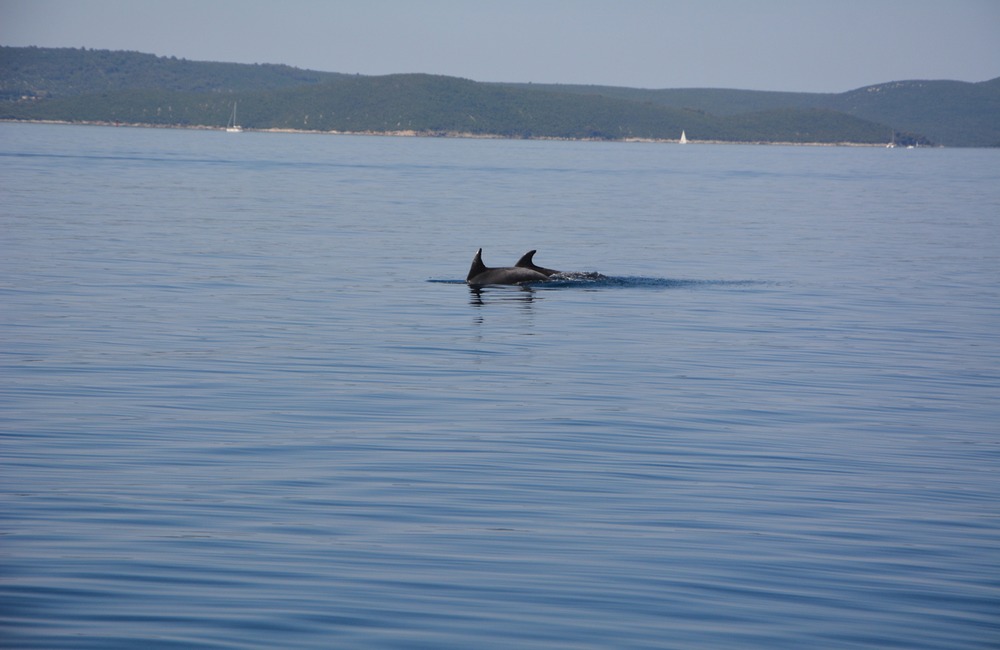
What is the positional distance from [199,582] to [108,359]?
1064 cm

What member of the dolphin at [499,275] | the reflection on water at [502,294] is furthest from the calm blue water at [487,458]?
the dolphin at [499,275]

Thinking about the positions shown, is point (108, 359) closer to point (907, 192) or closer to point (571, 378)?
point (571, 378)

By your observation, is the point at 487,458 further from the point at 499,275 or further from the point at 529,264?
the point at 499,275

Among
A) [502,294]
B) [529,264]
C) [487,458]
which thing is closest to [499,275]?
[529,264]

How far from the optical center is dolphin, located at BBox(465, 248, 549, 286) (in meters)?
32.1

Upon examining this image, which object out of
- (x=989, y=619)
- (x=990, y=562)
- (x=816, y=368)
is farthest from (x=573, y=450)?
(x=816, y=368)

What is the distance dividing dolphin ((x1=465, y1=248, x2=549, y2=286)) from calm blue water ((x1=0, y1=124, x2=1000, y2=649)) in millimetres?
517

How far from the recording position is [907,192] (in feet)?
314

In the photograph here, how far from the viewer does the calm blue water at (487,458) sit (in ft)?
29.9

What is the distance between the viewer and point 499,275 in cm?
3247

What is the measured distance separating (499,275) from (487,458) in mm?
18916

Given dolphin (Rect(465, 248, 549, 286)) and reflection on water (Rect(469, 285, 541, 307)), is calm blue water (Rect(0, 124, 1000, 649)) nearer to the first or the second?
reflection on water (Rect(469, 285, 541, 307))

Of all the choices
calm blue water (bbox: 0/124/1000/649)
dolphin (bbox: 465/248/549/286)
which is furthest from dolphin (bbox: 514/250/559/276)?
calm blue water (bbox: 0/124/1000/649)

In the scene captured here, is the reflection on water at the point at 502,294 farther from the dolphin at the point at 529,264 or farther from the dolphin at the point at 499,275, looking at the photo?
the dolphin at the point at 529,264
